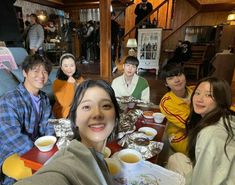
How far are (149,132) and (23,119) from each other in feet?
3.01

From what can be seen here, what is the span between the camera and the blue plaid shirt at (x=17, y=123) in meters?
1.15

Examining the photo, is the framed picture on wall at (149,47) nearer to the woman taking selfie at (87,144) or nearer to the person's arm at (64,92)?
the person's arm at (64,92)

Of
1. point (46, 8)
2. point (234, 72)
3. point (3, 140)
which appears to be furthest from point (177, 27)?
point (3, 140)

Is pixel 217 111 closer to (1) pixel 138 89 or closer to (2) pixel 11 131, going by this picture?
(1) pixel 138 89

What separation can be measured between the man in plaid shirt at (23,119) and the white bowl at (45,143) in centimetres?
14

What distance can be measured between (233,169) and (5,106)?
55.3 inches

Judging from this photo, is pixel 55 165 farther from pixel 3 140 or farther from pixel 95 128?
pixel 3 140

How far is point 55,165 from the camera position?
0.40 metres

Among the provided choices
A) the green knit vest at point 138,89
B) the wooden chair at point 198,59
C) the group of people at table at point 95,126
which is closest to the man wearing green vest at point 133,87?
the green knit vest at point 138,89

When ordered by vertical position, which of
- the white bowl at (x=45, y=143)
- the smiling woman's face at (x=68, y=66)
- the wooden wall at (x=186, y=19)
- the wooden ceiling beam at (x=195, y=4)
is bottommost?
the white bowl at (x=45, y=143)

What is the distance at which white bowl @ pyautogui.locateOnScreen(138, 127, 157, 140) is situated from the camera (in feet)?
3.73

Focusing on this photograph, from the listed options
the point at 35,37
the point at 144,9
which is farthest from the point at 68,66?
the point at 144,9

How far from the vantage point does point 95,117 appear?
0.67 meters

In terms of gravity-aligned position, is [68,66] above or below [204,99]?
above
